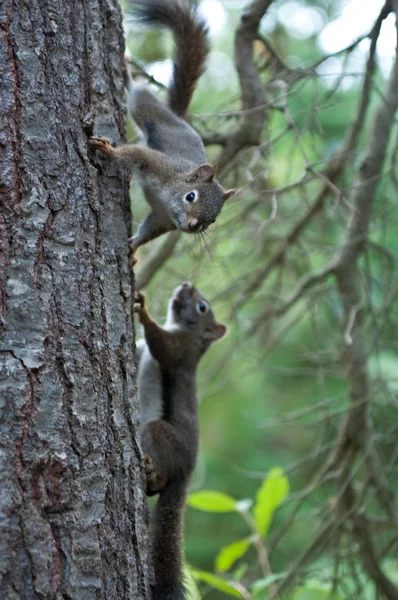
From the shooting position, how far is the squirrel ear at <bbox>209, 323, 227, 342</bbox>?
346 cm

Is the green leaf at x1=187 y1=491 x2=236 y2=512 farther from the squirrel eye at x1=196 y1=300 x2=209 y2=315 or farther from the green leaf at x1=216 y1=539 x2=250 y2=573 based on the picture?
the squirrel eye at x1=196 y1=300 x2=209 y2=315

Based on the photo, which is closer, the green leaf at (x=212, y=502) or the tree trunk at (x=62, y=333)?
the tree trunk at (x=62, y=333)

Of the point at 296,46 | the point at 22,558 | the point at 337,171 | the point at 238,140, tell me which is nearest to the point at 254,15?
the point at 238,140

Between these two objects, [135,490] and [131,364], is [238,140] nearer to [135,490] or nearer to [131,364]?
[131,364]

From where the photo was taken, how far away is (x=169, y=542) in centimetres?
234

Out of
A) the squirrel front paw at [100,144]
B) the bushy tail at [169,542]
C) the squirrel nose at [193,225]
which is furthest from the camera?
the squirrel nose at [193,225]

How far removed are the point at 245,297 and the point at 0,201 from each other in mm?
1605

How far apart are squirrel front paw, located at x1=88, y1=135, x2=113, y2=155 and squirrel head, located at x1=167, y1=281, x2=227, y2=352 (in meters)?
1.44

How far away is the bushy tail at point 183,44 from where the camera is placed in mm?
2652

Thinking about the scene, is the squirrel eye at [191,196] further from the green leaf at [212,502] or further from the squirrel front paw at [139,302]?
the green leaf at [212,502]

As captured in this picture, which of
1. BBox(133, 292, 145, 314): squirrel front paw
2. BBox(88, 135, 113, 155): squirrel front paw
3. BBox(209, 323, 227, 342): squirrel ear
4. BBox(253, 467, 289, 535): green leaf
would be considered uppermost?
BBox(88, 135, 113, 155): squirrel front paw

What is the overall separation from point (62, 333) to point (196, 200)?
3.32 ft

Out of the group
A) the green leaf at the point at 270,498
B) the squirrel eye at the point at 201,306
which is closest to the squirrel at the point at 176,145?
the squirrel eye at the point at 201,306

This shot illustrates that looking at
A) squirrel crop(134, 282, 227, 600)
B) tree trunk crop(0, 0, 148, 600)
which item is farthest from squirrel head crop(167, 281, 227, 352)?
tree trunk crop(0, 0, 148, 600)
